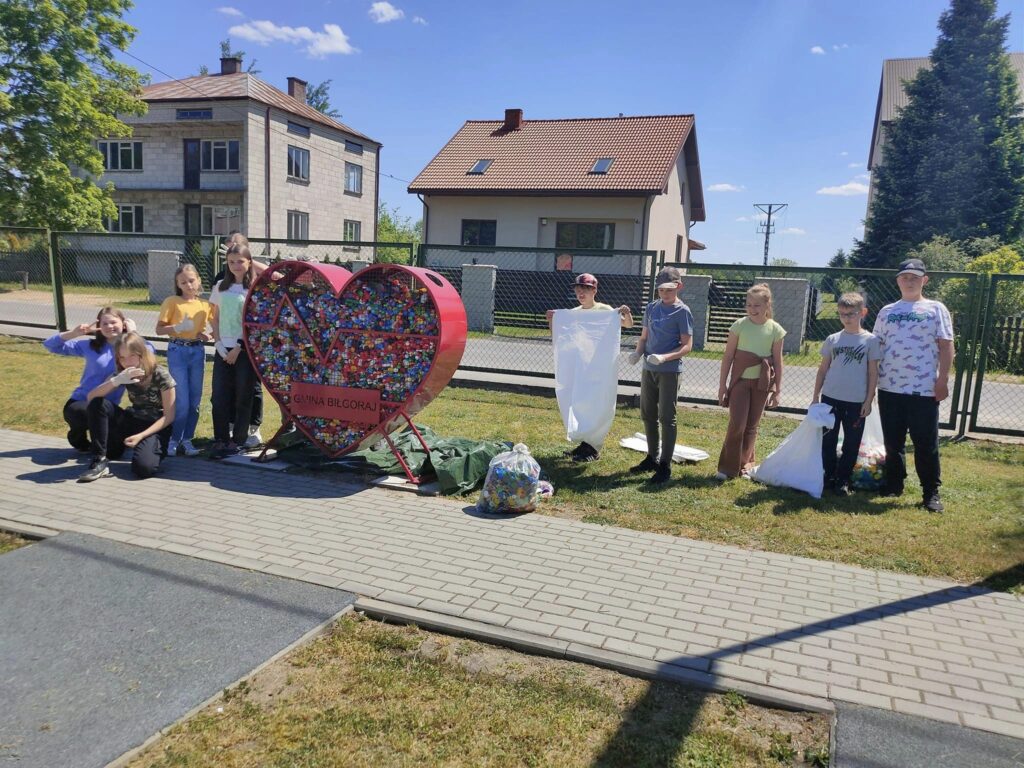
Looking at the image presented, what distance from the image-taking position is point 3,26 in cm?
1944

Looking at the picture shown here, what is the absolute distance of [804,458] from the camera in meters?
6.31

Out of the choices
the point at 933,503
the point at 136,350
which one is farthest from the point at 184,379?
the point at 933,503

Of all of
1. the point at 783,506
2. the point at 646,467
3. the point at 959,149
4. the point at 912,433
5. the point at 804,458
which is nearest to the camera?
the point at 783,506

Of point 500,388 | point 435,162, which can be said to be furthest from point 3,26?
point 500,388

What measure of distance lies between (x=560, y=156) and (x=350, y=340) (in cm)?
2395

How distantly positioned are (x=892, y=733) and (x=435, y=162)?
29.3 meters

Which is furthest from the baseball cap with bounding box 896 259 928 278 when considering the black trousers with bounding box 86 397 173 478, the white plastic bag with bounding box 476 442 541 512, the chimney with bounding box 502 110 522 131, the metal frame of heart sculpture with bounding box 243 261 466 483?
the chimney with bounding box 502 110 522 131

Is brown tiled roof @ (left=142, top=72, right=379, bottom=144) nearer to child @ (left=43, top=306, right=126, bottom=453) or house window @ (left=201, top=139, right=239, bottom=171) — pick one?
house window @ (left=201, top=139, right=239, bottom=171)

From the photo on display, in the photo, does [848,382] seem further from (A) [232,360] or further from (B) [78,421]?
(B) [78,421]

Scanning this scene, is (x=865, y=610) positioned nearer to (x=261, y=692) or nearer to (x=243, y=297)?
(x=261, y=692)

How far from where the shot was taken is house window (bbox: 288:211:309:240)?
37.1 meters

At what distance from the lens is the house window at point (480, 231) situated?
1128 inches

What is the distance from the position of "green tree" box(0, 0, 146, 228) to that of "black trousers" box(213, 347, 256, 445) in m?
16.5

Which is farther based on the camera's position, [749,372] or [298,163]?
[298,163]
